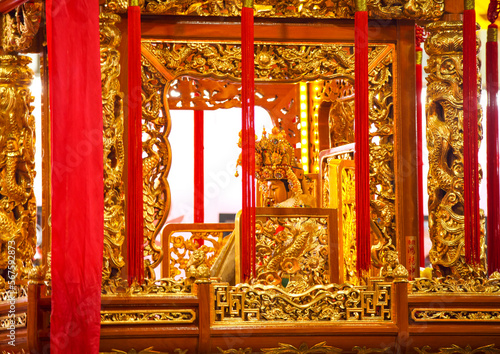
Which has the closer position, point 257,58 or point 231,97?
point 257,58

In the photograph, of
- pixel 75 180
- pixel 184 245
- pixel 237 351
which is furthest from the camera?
pixel 184 245

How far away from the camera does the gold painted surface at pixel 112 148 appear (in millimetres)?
3283

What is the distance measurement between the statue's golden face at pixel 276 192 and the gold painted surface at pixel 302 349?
3.69ft

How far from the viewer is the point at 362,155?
3146mm

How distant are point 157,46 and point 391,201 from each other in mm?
1592

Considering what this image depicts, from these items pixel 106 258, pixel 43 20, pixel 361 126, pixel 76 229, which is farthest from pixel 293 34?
pixel 76 229

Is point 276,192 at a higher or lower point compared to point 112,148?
lower

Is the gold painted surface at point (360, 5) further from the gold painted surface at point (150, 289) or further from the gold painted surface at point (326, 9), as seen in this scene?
the gold painted surface at point (150, 289)

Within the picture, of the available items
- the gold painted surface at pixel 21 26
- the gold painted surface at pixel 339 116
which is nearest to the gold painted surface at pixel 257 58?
the gold painted surface at pixel 21 26

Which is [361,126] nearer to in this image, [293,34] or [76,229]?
[293,34]

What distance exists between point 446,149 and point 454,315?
89 centimetres

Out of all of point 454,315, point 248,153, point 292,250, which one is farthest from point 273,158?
point 454,315

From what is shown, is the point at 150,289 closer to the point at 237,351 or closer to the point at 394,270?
the point at 237,351

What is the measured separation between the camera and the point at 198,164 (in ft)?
17.4
